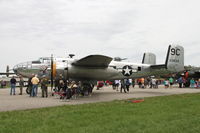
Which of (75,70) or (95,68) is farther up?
(95,68)

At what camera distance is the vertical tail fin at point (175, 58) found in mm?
17188

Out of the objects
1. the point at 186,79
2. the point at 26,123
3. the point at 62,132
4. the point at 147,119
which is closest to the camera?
the point at 62,132

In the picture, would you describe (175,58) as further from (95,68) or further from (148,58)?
(95,68)

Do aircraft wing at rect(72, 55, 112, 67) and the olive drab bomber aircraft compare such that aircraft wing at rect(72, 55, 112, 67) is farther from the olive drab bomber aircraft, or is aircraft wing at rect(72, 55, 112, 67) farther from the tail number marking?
the tail number marking

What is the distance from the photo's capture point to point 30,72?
48.2ft

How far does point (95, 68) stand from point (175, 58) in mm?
7572

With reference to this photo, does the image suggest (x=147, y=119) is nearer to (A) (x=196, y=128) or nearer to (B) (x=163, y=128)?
(B) (x=163, y=128)

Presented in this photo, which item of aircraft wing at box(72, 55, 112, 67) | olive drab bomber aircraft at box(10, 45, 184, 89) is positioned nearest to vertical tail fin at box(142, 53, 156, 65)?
olive drab bomber aircraft at box(10, 45, 184, 89)

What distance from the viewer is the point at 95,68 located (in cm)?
1399

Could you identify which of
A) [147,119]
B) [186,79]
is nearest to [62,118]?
[147,119]

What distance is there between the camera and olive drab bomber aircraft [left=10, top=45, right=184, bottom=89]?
1337 cm

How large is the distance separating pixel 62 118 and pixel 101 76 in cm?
852

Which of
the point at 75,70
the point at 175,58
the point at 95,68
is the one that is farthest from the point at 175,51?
the point at 75,70

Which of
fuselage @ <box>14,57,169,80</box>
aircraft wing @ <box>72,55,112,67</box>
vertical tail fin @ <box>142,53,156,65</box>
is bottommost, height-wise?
fuselage @ <box>14,57,169,80</box>
